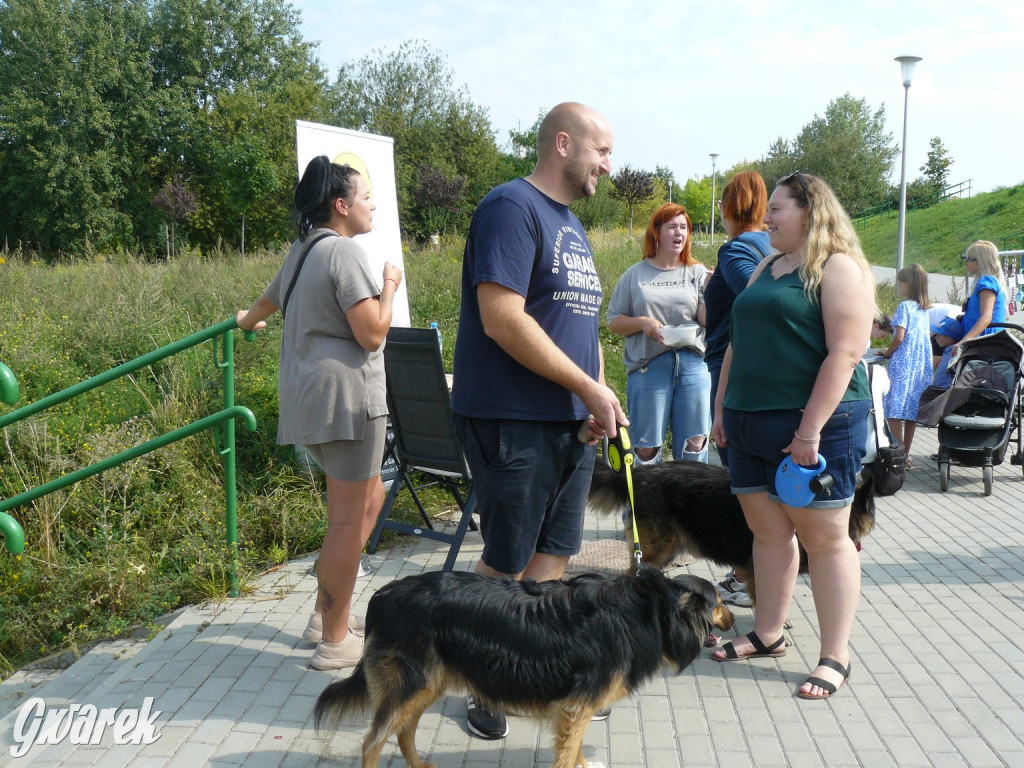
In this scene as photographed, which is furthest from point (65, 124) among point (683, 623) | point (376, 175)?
point (683, 623)

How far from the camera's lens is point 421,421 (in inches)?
189

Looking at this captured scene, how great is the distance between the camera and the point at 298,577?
14.8 feet

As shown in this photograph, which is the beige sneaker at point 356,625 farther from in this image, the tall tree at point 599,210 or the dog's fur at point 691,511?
the tall tree at point 599,210

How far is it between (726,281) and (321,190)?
6.77ft

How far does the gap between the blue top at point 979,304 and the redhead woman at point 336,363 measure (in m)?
5.84

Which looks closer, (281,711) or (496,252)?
(496,252)

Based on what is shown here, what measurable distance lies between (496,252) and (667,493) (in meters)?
1.90

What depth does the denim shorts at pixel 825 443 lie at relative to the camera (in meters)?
3.05

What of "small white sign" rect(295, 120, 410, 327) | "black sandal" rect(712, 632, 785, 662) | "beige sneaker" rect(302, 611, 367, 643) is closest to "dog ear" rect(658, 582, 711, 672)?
"black sandal" rect(712, 632, 785, 662)

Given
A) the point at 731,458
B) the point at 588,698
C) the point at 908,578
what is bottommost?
the point at 908,578

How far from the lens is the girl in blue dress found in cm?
713

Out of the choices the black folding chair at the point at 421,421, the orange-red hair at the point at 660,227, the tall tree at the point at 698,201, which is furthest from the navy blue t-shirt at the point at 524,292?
the tall tree at the point at 698,201

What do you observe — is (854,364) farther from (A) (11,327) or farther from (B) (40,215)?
(B) (40,215)

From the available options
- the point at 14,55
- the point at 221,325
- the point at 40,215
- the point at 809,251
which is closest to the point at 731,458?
the point at 809,251
